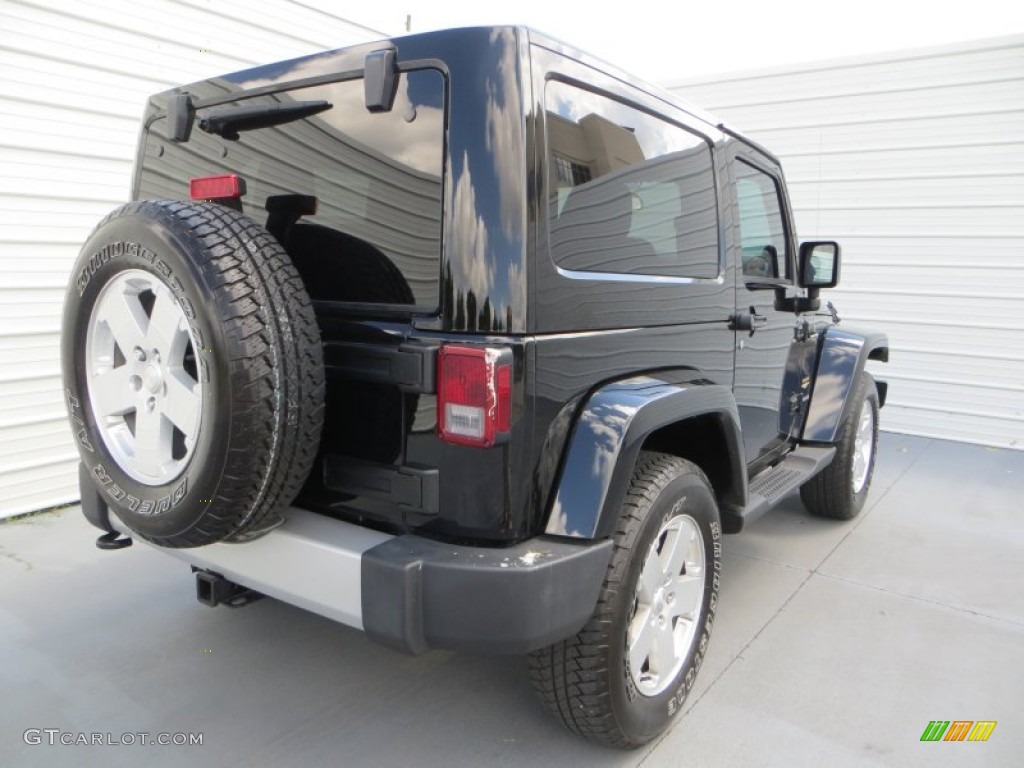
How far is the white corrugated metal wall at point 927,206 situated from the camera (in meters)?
6.31

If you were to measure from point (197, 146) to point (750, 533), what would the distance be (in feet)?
10.8

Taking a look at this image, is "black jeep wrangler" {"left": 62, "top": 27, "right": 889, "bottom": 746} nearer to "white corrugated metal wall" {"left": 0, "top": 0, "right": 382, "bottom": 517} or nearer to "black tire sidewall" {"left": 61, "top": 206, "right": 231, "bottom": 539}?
"black tire sidewall" {"left": 61, "top": 206, "right": 231, "bottom": 539}

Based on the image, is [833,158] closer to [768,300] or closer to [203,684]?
[768,300]

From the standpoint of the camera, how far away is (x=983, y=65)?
247 inches

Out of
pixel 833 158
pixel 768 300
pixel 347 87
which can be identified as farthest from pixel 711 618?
pixel 833 158

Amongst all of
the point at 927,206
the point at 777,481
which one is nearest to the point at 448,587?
the point at 777,481

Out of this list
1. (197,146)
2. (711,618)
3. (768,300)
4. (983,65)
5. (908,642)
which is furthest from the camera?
(983,65)

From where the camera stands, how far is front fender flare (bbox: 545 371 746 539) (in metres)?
1.86

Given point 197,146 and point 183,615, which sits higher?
point 197,146

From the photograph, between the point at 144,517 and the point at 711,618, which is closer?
the point at 144,517

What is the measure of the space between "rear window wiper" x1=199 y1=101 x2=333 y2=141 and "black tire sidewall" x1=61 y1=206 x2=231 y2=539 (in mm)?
441

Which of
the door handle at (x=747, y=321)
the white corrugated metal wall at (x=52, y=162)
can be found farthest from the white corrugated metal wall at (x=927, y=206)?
the white corrugated metal wall at (x=52, y=162)

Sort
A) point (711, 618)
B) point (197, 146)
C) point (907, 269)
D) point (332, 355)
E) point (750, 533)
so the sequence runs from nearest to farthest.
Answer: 1. point (332, 355)
2. point (197, 146)
3. point (711, 618)
4. point (750, 533)
5. point (907, 269)

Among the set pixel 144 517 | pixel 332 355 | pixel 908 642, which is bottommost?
pixel 908 642
